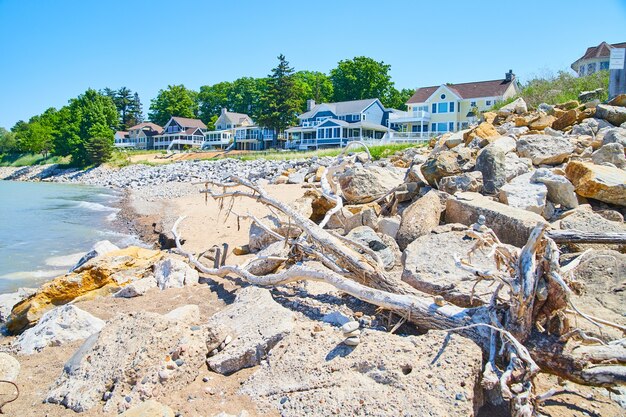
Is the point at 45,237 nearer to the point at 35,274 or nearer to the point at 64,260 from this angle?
the point at 64,260

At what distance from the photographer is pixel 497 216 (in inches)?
229

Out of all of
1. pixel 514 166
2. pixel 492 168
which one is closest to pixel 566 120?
pixel 514 166

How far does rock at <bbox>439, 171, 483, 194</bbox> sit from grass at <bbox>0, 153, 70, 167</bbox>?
217ft

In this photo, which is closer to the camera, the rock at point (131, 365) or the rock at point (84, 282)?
the rock at point (131, 365)

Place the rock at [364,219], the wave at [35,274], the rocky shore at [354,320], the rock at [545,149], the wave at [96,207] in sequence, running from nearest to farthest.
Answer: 1. the rocky shore at [354,320]
2. the rock at [364,219]
3. the wave at [35,274]
4. the rock at [545,149]
5. the wave at [96,207]

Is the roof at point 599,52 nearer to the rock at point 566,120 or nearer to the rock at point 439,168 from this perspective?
the rock at point 566,120

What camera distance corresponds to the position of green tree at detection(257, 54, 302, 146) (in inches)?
1971

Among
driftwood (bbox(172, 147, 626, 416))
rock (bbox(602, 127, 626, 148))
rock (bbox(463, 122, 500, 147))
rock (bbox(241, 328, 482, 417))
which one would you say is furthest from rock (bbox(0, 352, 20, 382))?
rock (bbox(602, 127, 626, 148))

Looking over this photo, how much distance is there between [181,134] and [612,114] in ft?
214

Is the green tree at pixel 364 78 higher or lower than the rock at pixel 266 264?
higher

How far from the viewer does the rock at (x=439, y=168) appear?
8.12 meters

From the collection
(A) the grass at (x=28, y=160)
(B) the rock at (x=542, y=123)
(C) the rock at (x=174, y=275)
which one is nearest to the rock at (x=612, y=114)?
(B) the rock at (x=542, y=123)

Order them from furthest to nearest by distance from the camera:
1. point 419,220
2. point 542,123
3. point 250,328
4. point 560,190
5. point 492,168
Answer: point 542,123, point 492,168, point 560,190, point 419,220, point 250,328

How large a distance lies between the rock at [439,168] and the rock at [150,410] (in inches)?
253
